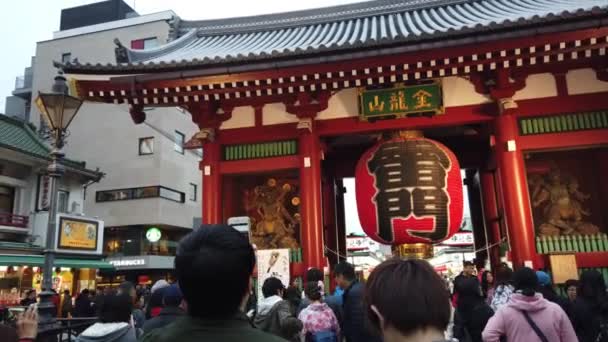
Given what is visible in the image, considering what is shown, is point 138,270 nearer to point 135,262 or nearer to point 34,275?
point 135,262

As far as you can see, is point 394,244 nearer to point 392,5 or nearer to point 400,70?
point 400,70

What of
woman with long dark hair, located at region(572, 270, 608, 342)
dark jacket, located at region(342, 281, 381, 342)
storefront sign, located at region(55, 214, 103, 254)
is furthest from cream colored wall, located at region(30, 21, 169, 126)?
woman with long dark hair, located at region(572, 270, 608, 342)

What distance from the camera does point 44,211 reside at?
23.3 metres

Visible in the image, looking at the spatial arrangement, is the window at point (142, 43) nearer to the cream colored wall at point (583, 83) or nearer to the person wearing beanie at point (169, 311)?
the cream colored wall at point (583, 83)

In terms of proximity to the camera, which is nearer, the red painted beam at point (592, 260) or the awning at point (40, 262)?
the red painted beam at point (592, 260)

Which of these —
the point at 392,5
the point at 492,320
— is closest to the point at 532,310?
the point at 492,320

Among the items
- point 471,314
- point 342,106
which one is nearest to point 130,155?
point 342,106

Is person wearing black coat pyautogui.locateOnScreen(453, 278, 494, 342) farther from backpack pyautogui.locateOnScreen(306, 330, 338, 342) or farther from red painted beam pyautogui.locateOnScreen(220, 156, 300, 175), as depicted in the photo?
red painted beam pyautogui.locateOnScreen(220, 156, 300, 175)

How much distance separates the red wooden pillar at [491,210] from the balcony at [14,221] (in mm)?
20533

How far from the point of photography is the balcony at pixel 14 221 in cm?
2117

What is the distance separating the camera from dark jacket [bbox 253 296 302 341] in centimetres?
435

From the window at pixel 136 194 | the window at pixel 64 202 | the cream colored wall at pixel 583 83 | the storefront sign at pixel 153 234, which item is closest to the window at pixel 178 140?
the window at pixel 136 194

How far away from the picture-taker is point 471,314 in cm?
453

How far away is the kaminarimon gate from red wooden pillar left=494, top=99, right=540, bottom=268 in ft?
0.06
